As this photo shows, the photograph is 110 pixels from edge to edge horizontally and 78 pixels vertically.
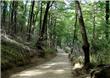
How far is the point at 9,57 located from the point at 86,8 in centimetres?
1793

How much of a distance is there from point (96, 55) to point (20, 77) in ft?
20.5

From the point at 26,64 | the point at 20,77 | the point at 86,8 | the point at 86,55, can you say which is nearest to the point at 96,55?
the point at 86,55

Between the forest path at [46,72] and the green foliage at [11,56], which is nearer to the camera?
the forest path at [46,72]

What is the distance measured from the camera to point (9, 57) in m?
14.5

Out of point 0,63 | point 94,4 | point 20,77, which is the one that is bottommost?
point 20,77

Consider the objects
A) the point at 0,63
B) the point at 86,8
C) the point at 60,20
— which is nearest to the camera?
the point at 0,63

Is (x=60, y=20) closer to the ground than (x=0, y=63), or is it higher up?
higher up

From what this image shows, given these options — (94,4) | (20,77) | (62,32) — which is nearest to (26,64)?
(20,77)

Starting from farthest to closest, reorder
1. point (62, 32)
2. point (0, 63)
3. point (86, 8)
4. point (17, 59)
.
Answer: point (62, 32) < point (86, 8) < point (17, 59) < point (0, 63)

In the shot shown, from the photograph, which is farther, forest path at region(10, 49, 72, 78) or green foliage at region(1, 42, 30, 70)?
green foliage at region(1, 42, 30, 70)

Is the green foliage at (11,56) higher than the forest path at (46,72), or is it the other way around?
the green foliage at (11,56)

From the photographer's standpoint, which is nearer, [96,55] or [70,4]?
[96,55]

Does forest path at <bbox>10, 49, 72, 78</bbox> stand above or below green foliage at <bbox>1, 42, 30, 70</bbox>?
below

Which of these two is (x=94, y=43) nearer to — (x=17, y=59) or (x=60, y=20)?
(x=17, y=59)
